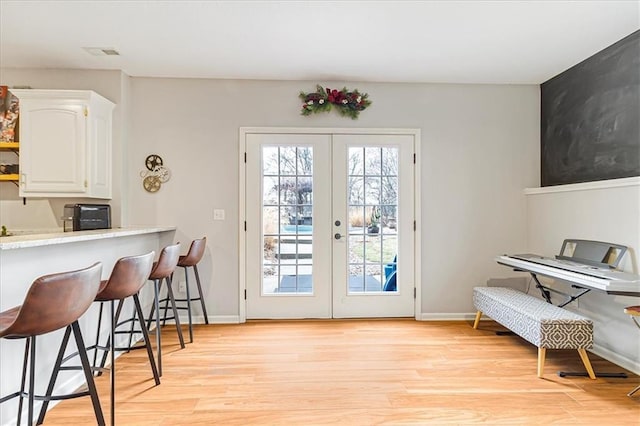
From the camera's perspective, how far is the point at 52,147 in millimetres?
3287

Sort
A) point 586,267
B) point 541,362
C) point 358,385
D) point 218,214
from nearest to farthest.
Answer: point 358,385, point 541,362, point 586,267, point 218,214

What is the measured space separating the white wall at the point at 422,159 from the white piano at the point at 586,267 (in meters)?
0.62

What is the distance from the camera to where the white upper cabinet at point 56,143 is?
128 inches

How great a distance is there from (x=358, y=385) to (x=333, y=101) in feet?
8.76

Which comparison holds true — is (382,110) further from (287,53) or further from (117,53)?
(117,53)

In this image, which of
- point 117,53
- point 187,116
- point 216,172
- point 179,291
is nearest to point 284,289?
point 179,291

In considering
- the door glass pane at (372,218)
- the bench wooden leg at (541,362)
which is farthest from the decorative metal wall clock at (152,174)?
the bench wooden leg at (541,362)

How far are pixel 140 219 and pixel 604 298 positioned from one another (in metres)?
4.24

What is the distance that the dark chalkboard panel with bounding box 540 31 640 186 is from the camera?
2906 millimetres

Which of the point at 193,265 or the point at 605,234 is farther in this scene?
the point at 193,265

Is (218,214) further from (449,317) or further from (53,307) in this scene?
(449,317)

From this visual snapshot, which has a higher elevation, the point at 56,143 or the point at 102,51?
the point at 102,51

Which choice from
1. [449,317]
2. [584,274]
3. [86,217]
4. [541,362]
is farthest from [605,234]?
[86,217]

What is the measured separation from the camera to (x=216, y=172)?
388 cm
